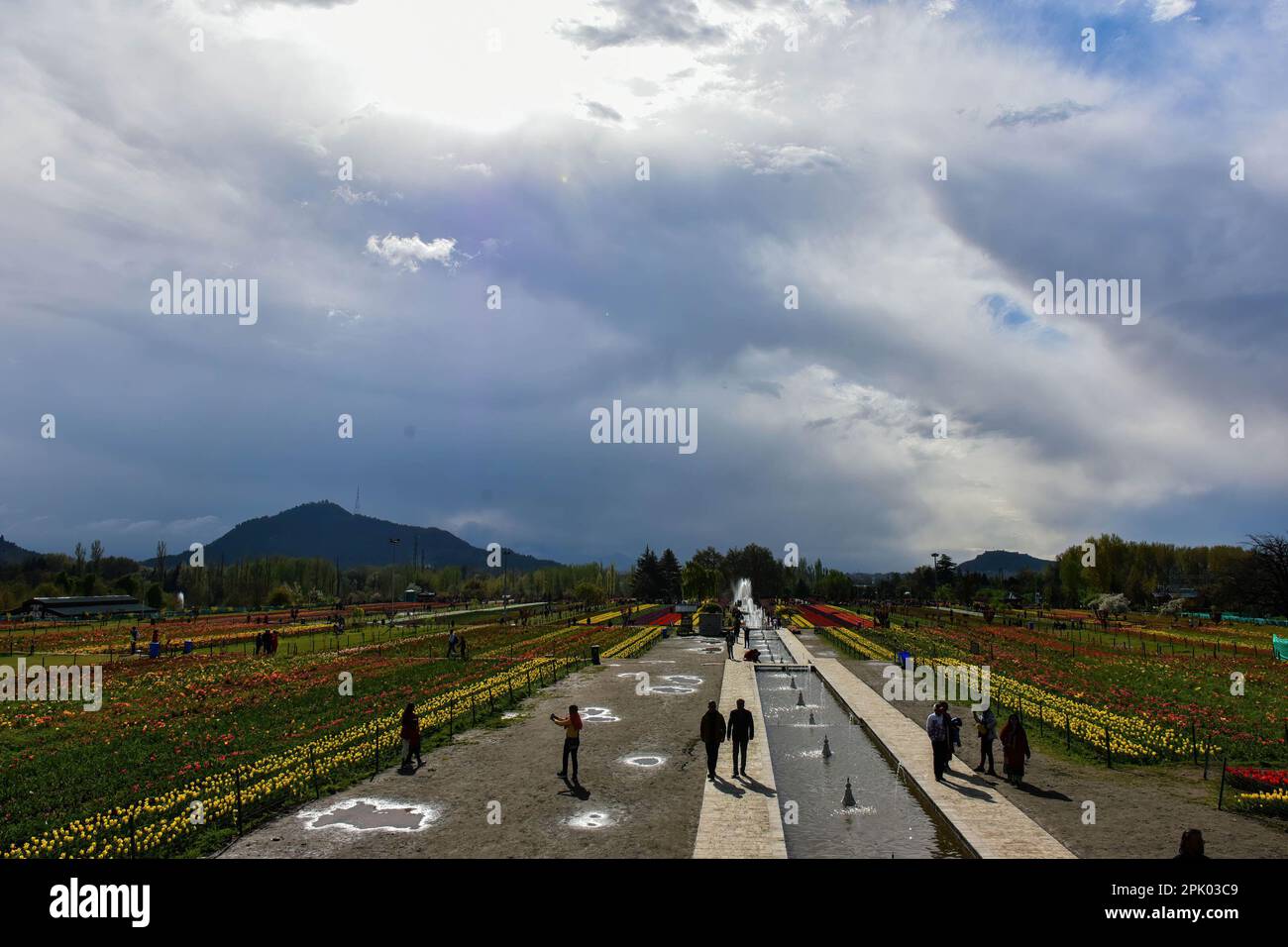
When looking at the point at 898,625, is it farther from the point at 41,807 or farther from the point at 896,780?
the point at 41,807

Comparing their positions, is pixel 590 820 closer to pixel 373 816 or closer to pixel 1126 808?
pixel 373 816

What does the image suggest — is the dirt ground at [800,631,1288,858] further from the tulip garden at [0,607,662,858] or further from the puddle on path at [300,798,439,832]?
the tulip garden at [0,607,662,858]

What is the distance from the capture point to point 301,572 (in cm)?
17975

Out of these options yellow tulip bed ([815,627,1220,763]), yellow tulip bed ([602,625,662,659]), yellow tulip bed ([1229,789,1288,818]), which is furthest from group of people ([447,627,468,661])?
yellow tulip bed ([1229,789,1288,818])

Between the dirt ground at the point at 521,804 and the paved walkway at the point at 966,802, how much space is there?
504 cm

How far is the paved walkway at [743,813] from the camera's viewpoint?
44.4 ft

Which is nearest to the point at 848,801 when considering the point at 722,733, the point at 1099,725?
the point at 722,733

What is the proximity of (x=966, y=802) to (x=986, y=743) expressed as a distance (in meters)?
3.05

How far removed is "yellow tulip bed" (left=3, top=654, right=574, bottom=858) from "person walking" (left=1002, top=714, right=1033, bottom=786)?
49.4 ft

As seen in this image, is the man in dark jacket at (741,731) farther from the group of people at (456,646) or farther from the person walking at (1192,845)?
the group of people at (456,646)

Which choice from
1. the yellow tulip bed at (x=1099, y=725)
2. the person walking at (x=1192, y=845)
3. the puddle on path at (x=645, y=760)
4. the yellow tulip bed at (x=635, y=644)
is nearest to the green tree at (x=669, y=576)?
the yellow tulip bed at (x=635, y=644)

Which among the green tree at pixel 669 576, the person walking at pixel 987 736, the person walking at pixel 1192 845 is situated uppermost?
the person walking at pixel 1192 845

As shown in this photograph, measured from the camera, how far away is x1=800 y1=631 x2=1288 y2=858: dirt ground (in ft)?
44.8
